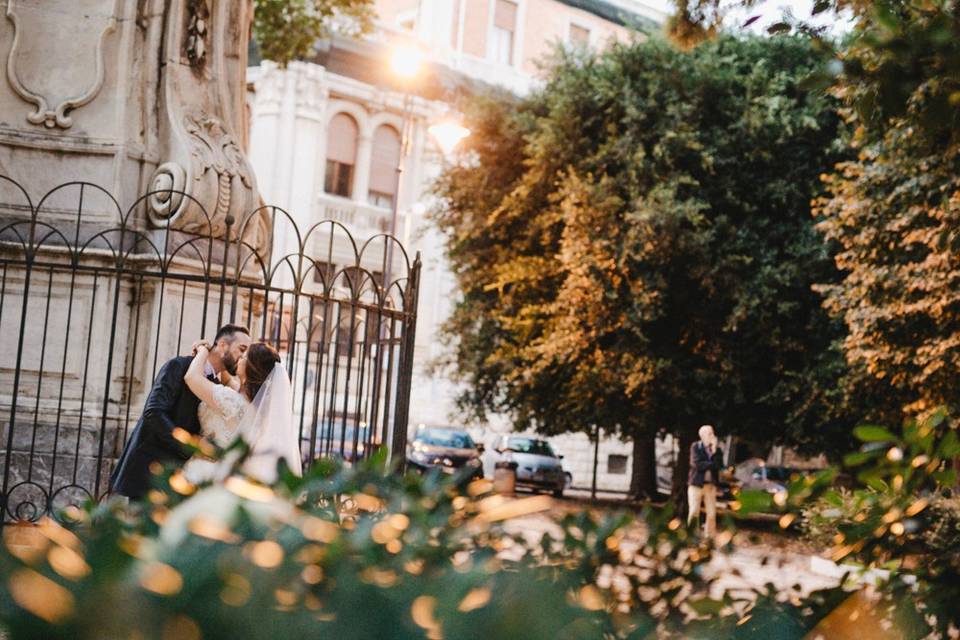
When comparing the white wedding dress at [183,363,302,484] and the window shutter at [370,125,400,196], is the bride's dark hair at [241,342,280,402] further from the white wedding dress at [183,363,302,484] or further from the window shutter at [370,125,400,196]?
the window shutter at [370,125,400,196]

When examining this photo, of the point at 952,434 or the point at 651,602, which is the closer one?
the point at 651,602

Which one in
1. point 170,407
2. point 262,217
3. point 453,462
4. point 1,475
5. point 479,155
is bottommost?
point 453,462

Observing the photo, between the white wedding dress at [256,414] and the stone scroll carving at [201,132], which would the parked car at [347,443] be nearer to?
the white wedding dress at [256,414]

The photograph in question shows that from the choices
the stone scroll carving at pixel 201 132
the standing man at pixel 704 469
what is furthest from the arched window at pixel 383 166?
the stone scroll carving at pixel 201 132

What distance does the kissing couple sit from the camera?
6.49 metres

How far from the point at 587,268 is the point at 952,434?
730 inches

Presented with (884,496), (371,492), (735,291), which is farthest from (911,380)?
(371,492)

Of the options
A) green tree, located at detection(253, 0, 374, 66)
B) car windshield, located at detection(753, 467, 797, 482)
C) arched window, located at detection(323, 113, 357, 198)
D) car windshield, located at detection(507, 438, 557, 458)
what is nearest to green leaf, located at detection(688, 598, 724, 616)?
green tree, located at detection(253, 0, 374, 66)

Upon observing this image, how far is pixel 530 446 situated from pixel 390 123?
468 inches

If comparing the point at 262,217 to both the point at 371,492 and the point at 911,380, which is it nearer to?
the point at 371,492

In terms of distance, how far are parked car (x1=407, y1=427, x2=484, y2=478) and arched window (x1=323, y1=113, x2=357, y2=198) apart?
1038cm

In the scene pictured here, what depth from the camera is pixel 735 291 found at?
70.4ft

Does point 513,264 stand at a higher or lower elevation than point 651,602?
higher

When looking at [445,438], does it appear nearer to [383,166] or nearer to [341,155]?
[341,155]
